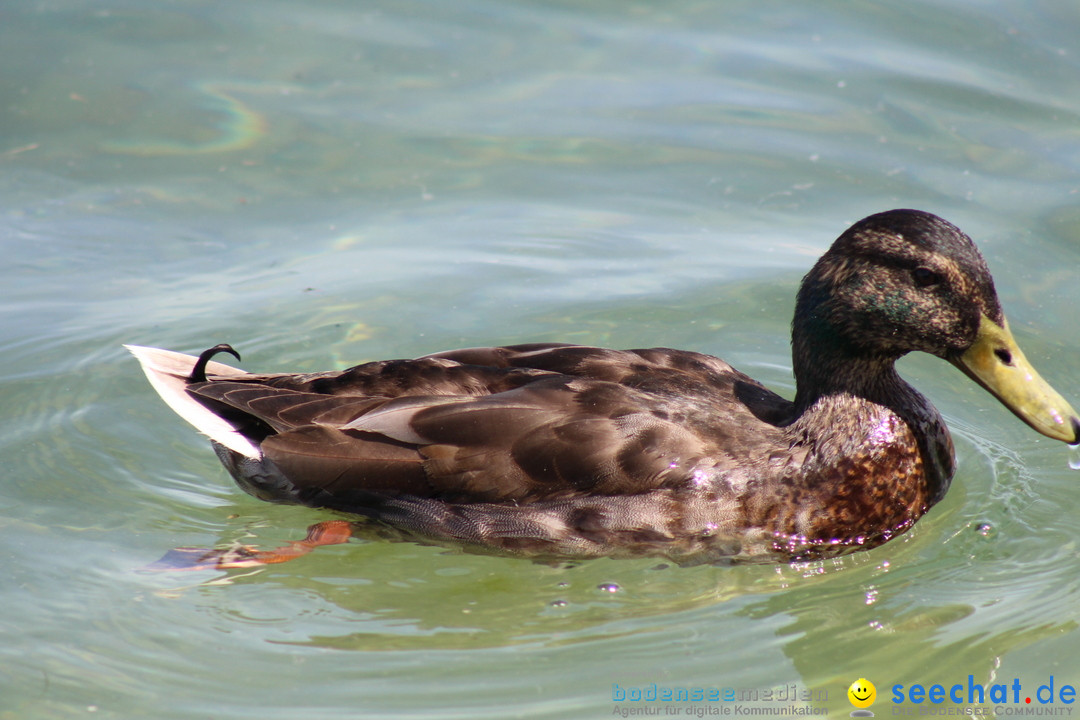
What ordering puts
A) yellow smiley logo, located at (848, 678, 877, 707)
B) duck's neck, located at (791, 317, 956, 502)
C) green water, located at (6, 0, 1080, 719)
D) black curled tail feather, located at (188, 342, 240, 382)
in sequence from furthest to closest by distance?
1. black curled tail feather, located at (188, 342, 240, 382)
2. duck's neck, located at (791, 317, 956, 502)
3. green water, located at (6, 0, 1080, 719)
4. yellow smiley logo, located at (848, 678, 877, 707)

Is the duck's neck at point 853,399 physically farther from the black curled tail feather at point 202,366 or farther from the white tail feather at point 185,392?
the black curled tail feather at point 202,366

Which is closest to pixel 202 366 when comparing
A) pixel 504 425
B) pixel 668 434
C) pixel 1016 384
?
pixel 504 425

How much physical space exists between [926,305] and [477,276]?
10.1 feet

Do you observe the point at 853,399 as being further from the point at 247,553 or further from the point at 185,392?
the point at 185,392

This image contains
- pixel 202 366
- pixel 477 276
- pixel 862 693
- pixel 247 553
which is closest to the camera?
pixel 862 693

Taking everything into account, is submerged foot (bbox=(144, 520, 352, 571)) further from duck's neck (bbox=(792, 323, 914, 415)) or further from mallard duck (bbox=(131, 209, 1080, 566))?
duck's neck (bbox=(792, 323, 914, 415))

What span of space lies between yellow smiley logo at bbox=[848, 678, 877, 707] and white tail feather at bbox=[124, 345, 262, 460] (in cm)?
268

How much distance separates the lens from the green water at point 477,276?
483 centimetres

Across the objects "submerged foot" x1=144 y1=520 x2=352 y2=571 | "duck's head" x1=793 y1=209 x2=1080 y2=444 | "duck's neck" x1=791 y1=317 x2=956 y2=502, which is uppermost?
"duck's head" x1=793 y1=209 x2=1080 y2=444

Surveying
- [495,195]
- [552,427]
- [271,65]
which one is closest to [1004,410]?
[552,427]

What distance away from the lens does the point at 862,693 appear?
4.65 m

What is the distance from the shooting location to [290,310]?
7344 millimetres

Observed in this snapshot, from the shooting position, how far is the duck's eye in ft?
17.4

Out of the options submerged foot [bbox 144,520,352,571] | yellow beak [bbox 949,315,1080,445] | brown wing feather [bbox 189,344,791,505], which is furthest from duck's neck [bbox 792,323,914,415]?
submerged foot [bbox 144,520,352,571]
